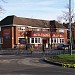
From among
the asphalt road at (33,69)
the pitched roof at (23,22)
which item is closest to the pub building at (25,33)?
the pitched roof at (23,22)

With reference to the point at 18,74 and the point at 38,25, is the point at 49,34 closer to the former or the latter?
the point at 38,25

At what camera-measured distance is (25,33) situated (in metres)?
72.8

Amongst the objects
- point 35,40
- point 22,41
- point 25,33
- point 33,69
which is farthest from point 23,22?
point 33,69

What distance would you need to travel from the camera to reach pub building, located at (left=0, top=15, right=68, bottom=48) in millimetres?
69938

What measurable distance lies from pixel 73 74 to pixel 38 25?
204 ft

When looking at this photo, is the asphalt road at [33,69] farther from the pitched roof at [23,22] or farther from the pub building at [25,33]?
the pitched roof at [23,22]

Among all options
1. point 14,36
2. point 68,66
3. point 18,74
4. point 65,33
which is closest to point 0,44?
point 14,36

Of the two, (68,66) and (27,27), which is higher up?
(27,27)

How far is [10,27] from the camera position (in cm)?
7012

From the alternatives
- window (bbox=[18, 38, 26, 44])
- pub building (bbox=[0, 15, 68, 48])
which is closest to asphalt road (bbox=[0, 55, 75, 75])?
pub building (bbox=[0, 15, 68, 48])

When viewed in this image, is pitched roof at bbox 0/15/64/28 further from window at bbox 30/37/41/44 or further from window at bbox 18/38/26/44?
window at bbox 30/37/41/44

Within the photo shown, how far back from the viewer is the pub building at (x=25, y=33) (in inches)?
2753

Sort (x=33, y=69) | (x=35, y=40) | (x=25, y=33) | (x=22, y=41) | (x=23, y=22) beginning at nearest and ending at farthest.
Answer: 1. (x=33, y=69)
2. (x=22, y=41)
3. (x=25, y=33)
4. (x=35, y=40)
5. (x=23, y=22)

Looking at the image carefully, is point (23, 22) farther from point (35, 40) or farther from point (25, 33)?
point (35, 40)
